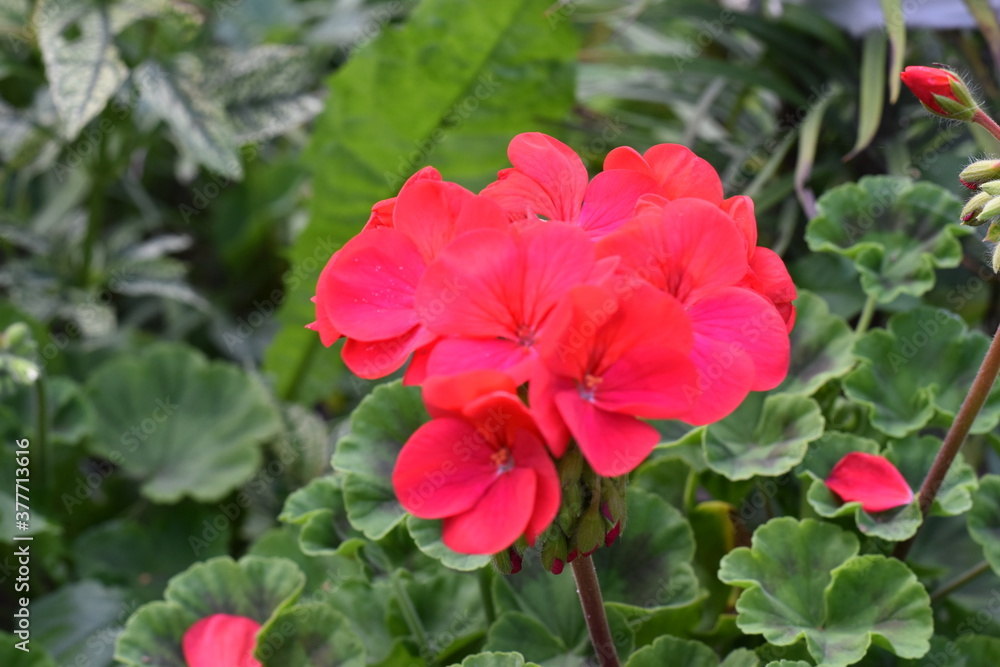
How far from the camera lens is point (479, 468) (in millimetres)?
562

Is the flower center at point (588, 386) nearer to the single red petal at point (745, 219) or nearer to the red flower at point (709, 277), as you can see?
the red flower at point (709, 277)

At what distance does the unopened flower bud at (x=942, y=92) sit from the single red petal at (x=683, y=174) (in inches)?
6.1

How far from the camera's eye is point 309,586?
1.10 metres

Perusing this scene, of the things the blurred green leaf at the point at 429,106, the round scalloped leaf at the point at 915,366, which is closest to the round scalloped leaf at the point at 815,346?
the round scalloped leaf at the point at 915,366

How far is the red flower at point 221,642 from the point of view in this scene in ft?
2.82

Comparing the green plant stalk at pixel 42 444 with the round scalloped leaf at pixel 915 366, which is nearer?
the round scalloped leaf at pixel 915 366

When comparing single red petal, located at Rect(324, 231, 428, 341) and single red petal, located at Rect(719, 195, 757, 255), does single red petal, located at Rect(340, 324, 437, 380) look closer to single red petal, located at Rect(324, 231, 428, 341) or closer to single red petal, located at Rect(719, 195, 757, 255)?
single red petal, located at Rect(324, 231, 428, 341)

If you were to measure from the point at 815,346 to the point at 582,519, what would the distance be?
516 millimetres

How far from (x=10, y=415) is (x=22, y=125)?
0.59 meters

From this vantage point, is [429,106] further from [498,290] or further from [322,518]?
[498,290]

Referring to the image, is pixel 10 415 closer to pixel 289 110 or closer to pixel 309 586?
pixel 309 586

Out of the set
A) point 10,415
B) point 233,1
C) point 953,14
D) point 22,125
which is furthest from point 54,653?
point 953,14

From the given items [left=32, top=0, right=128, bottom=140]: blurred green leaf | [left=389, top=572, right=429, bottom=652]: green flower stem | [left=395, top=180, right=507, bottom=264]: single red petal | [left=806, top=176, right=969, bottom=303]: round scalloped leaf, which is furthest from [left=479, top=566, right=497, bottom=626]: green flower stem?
[left=32, top=0, right=128, bottom=140]: blurred green leaf

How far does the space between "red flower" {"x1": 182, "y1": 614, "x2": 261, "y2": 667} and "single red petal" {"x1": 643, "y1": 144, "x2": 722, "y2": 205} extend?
55 cm
